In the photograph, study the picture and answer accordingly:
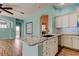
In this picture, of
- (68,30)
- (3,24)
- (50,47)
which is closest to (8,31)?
(3,24)

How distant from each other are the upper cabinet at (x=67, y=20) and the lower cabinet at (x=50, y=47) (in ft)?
0.88

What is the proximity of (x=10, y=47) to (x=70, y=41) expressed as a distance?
40.1 inches

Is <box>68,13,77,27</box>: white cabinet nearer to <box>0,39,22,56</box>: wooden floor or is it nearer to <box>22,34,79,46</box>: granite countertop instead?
<box>22,34,79,46</box>: granite countertop

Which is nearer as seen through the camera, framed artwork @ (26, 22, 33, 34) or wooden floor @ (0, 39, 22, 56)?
wooden floor @ (0, 39, 22, 56)

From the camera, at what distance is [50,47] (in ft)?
6.15

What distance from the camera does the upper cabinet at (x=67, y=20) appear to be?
5.86ft

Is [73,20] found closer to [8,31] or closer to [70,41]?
[70,41]

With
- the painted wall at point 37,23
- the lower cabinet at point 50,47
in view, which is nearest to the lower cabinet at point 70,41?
the lower cabinet at point 50,47

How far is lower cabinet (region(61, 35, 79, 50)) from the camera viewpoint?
179 centimetres

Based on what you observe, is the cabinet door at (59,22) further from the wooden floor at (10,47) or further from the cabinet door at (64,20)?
the wooden floor at (10,47)

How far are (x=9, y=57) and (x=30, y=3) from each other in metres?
0.98

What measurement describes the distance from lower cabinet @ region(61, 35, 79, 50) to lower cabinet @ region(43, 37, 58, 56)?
13cm

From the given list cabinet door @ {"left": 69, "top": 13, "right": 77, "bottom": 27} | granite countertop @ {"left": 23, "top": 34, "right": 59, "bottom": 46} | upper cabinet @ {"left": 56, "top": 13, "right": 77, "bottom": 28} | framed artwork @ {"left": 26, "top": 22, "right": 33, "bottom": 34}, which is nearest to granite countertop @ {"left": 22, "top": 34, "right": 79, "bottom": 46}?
granite countertop @ {"left": 23, "top": 34, "right": 59, "bottom": 46}

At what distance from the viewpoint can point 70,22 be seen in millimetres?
1814
